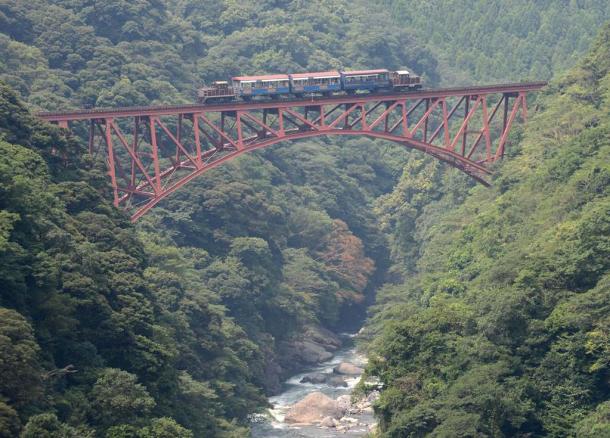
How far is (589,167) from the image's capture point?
75000 millimetres

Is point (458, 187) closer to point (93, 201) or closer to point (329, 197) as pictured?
point (329, 197)

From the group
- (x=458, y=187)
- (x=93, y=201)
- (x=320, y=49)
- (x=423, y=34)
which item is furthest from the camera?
(x=423, y=34)

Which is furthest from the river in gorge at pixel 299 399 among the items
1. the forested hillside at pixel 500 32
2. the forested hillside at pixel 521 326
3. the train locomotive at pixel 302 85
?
the forested hillside at pixel 500 32

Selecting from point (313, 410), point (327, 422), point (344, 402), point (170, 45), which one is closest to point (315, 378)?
point (344, 402)

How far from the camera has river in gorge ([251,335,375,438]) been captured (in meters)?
73.6

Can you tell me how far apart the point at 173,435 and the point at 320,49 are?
3459 inches

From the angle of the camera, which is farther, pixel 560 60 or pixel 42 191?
pixel 560 60

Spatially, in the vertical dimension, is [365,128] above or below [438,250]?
above

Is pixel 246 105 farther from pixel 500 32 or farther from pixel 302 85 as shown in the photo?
pixel 500 32

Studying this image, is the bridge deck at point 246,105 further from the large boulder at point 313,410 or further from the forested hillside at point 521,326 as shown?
the large boulder at point 313,410

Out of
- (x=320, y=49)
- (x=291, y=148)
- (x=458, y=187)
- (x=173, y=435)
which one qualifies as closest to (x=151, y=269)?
(x=173, y=435)

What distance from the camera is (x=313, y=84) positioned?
8200 cm

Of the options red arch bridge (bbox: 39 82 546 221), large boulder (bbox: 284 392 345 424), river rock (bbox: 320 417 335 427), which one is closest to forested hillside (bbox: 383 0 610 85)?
red arch bridge (bbox: 39 82 546 221)

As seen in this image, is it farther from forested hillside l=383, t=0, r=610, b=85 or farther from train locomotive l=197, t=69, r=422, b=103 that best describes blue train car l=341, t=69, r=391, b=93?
forested hillside l=383, t=0, r=610, b=85
